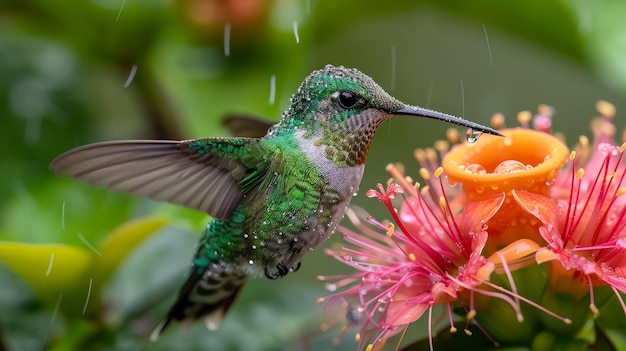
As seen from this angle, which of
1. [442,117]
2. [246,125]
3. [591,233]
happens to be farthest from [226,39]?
[591,233]

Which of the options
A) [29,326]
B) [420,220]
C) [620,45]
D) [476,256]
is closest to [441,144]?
[420,220]

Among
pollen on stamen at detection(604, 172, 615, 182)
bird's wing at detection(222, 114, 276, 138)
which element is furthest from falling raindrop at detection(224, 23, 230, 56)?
pollen on stamen at detection(604, 172, 615, 182)

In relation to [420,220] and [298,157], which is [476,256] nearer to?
[420,220]

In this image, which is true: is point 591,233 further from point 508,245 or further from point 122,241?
point 122,241

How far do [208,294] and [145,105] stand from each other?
0.89m

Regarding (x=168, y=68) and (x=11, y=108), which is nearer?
(x=168, y=68)

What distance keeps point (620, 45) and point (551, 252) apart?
1.26 metres

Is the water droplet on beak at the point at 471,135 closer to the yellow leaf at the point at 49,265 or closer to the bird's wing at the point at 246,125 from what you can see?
the bird's wing at the point at 246,125

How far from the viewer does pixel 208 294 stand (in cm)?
197

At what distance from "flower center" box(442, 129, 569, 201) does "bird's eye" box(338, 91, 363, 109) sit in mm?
315

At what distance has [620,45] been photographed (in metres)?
2.56

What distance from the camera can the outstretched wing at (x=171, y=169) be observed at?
155 cm

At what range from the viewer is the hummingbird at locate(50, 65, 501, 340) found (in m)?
1.57

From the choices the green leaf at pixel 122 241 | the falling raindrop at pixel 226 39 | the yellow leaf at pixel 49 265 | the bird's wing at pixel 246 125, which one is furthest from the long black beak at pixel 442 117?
the falling raindrop at pixel 226 39
